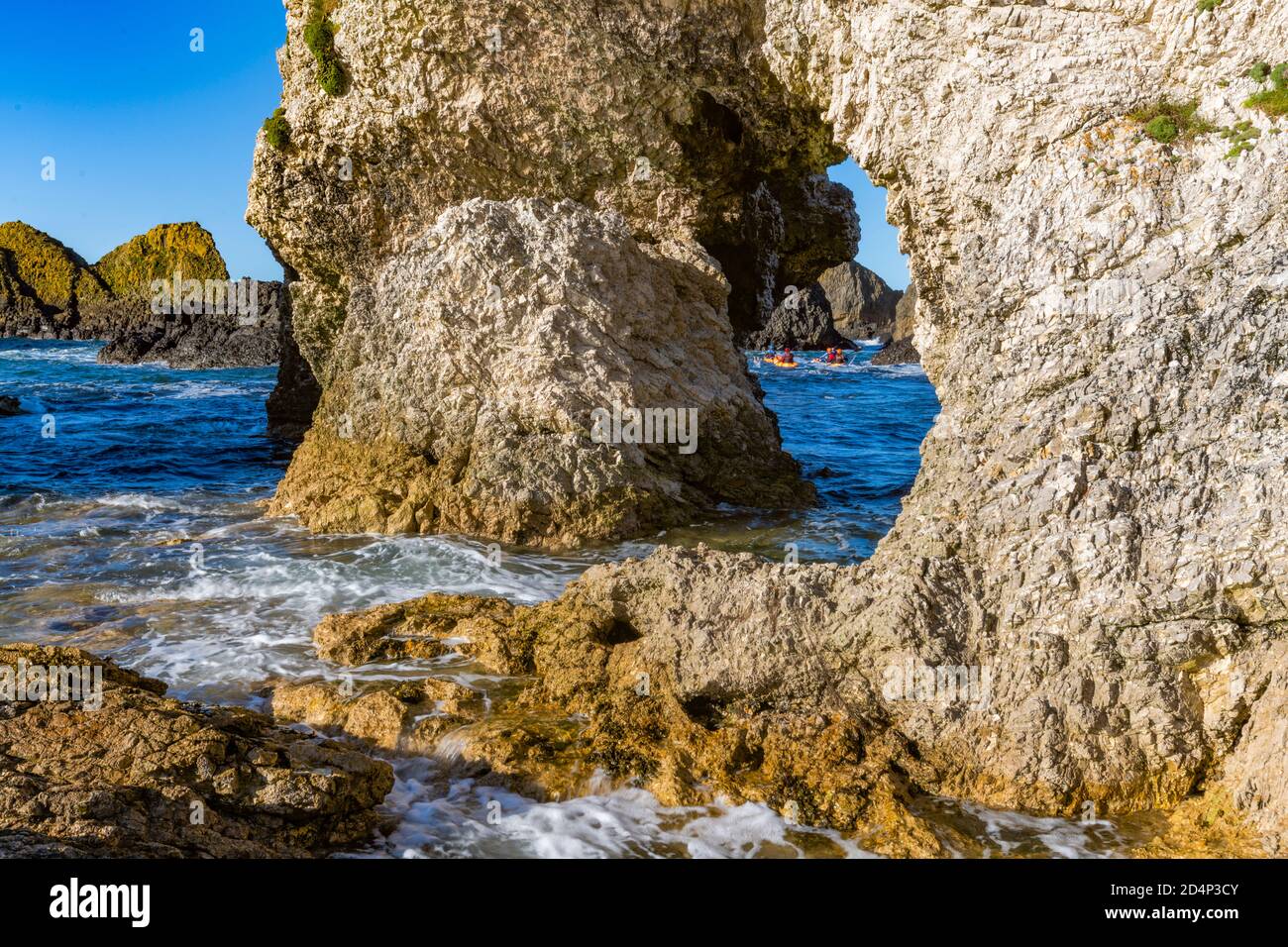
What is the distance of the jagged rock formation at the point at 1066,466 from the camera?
7.04 m

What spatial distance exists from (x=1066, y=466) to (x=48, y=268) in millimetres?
113627

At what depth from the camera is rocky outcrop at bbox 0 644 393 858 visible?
5.50 metres

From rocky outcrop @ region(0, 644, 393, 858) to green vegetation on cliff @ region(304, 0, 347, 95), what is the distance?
11555 millimetres

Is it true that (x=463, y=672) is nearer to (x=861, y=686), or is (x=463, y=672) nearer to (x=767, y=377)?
(x=861, y=686)

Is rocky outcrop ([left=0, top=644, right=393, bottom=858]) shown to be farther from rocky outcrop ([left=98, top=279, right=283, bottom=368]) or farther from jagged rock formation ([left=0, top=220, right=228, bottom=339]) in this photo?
jagged rock formation ([left=0, top=220, right=228, bottom=339])

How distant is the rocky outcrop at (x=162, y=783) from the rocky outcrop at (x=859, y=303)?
103 meters

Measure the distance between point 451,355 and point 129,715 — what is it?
29.7ft

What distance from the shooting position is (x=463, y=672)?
930 cm

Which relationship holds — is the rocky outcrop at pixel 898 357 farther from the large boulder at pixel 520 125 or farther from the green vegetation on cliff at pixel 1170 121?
the green vegetation on cliff at pixel 1170 121

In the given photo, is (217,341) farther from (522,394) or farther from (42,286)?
(522,394)

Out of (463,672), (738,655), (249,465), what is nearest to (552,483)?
(463,672)

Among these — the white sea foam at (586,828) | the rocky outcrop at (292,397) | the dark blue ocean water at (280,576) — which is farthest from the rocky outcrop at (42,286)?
the white sea foam at (586,828)

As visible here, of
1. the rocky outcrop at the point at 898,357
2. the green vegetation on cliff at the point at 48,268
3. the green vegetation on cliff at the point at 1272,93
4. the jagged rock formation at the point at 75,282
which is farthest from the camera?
the green vegetation on cliff at the point at 48,268

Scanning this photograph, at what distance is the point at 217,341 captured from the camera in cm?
A: 6000
